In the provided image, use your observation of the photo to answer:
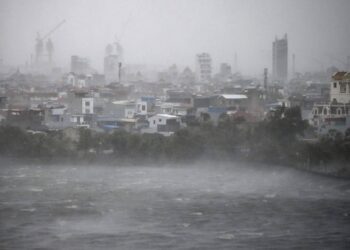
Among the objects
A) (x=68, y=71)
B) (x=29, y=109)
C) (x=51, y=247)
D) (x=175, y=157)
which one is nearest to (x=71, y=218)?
(x=51, y=247)

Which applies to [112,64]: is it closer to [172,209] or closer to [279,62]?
[279,62]

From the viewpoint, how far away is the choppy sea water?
500 cm

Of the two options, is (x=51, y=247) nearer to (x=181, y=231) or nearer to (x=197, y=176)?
(x=181, y=231)

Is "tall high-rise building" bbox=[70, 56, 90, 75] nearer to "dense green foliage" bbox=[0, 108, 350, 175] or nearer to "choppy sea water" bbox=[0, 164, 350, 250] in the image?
"dense green foliage" bbox=[0, 108, 350, 175]

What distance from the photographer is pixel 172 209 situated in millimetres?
6086

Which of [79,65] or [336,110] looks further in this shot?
[79,65]

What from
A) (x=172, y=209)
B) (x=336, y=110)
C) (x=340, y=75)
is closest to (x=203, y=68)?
(x=340, y=75)

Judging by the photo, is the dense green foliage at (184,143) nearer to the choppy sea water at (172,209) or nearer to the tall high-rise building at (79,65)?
the choppy sea water at (172,209)

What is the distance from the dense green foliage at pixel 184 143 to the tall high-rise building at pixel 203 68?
28.6 ft

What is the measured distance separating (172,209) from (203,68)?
12906 millimetres

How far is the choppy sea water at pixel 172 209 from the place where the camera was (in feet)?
16.4

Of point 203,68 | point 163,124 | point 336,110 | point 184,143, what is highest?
point 203,68

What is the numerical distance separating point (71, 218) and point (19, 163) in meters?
3.78

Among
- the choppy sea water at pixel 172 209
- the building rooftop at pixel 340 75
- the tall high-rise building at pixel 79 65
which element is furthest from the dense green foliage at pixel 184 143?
the tall high-rise building at pixel 79 65
